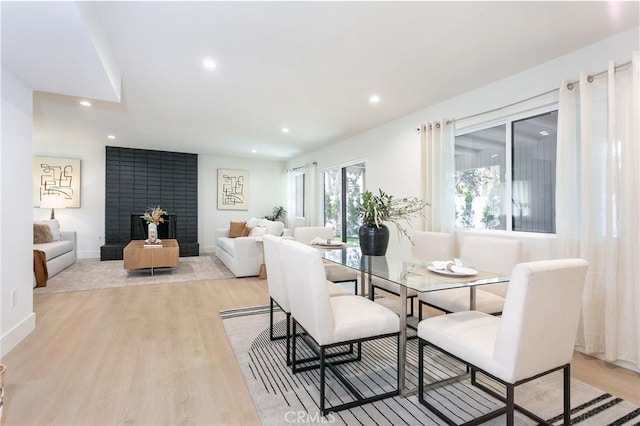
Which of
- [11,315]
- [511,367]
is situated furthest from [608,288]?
[11,315]

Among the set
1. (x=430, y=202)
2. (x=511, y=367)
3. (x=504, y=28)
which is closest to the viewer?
(x=511, y=367)

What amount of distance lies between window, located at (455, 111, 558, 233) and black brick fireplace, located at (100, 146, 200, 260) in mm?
5888

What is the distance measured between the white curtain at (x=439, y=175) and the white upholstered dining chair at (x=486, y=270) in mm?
1031

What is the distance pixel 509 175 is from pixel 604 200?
94 cm

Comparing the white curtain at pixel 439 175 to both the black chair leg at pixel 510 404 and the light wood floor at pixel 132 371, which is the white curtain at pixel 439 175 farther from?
the black chair leg at pixel 510 404

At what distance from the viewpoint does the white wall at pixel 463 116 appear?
2.50 m

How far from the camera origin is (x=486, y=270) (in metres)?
2.41

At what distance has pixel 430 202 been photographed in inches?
152

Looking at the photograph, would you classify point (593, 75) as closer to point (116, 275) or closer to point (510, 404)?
point (510, 404)

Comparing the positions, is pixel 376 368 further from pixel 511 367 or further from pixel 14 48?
pixel 14 48

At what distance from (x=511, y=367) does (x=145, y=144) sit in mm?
7384

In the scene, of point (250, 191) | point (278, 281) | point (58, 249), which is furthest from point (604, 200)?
point (250, 191)

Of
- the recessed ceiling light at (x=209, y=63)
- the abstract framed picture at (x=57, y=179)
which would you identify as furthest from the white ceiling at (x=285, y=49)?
the abstract framed picture at (x=57, y=179)

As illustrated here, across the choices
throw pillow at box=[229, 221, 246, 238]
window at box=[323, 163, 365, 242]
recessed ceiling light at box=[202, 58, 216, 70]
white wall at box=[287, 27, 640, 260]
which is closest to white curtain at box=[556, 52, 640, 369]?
white wall at box=[287, 27, 640, 260]
